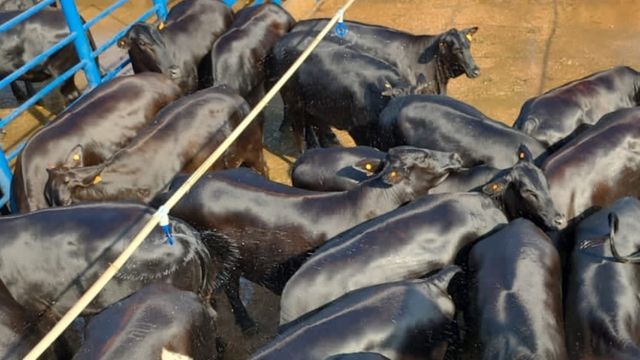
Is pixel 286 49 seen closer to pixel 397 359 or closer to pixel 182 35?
pixel 182 35

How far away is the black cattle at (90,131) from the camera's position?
644 cm

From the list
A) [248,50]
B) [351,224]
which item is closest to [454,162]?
[351,224]

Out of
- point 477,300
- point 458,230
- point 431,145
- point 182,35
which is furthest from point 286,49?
point 477,300

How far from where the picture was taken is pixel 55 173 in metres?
6.02

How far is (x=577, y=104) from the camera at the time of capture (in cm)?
686

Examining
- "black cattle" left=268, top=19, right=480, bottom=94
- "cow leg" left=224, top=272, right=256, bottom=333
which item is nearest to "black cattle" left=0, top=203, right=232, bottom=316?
"cow leg" left=224, top=272, right=256, bottom=333

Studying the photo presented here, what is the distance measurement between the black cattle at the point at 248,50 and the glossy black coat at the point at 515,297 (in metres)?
3.94

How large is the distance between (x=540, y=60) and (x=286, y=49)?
362 cm

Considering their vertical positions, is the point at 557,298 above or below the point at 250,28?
below

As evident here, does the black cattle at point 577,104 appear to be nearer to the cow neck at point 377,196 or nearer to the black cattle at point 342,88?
the black cattle at point 342,88

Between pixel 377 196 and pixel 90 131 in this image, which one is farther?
pixel 90 131

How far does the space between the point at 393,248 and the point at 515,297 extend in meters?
0.91

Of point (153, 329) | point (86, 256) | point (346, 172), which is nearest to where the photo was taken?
point (153, 329)

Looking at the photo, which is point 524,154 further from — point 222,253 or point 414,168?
point 222,253
